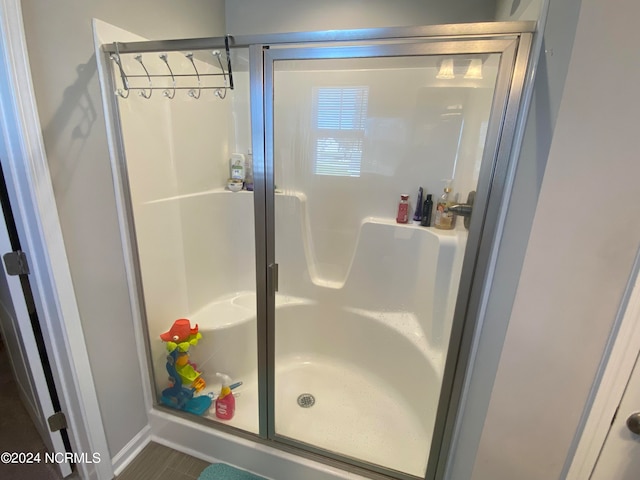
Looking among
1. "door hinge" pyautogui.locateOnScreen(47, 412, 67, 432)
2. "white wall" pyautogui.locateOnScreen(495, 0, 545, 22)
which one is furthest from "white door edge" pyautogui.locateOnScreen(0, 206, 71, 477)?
"white wall" pyautogui.locateOnScreen(495, 0, 545, 22)

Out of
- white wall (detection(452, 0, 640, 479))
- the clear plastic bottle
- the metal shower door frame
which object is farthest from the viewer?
the clear plastic bottle

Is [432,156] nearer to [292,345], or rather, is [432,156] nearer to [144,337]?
[292,345]

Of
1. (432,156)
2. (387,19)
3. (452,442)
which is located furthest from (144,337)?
(387,19)

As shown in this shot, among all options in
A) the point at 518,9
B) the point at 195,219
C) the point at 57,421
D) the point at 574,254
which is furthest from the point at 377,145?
the point at 57,421

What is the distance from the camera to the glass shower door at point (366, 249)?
1491 mm

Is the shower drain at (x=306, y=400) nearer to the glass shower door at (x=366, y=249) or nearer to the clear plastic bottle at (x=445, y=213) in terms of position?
the glass shower door at (x=366, y=249)

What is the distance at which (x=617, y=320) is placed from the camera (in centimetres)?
68

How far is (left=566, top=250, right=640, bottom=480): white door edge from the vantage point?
0.66m

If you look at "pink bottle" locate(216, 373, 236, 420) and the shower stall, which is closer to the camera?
the shower stall

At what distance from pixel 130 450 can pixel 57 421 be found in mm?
379

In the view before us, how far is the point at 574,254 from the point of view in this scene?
694 mm

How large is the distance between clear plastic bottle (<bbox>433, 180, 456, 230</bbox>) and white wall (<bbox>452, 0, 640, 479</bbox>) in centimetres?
99

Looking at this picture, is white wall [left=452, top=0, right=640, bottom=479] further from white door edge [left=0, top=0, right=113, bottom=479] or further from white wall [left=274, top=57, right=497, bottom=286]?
white door edge [left=0, top=0, right=113, bottom=479]

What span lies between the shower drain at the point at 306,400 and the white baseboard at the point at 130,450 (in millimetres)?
812
